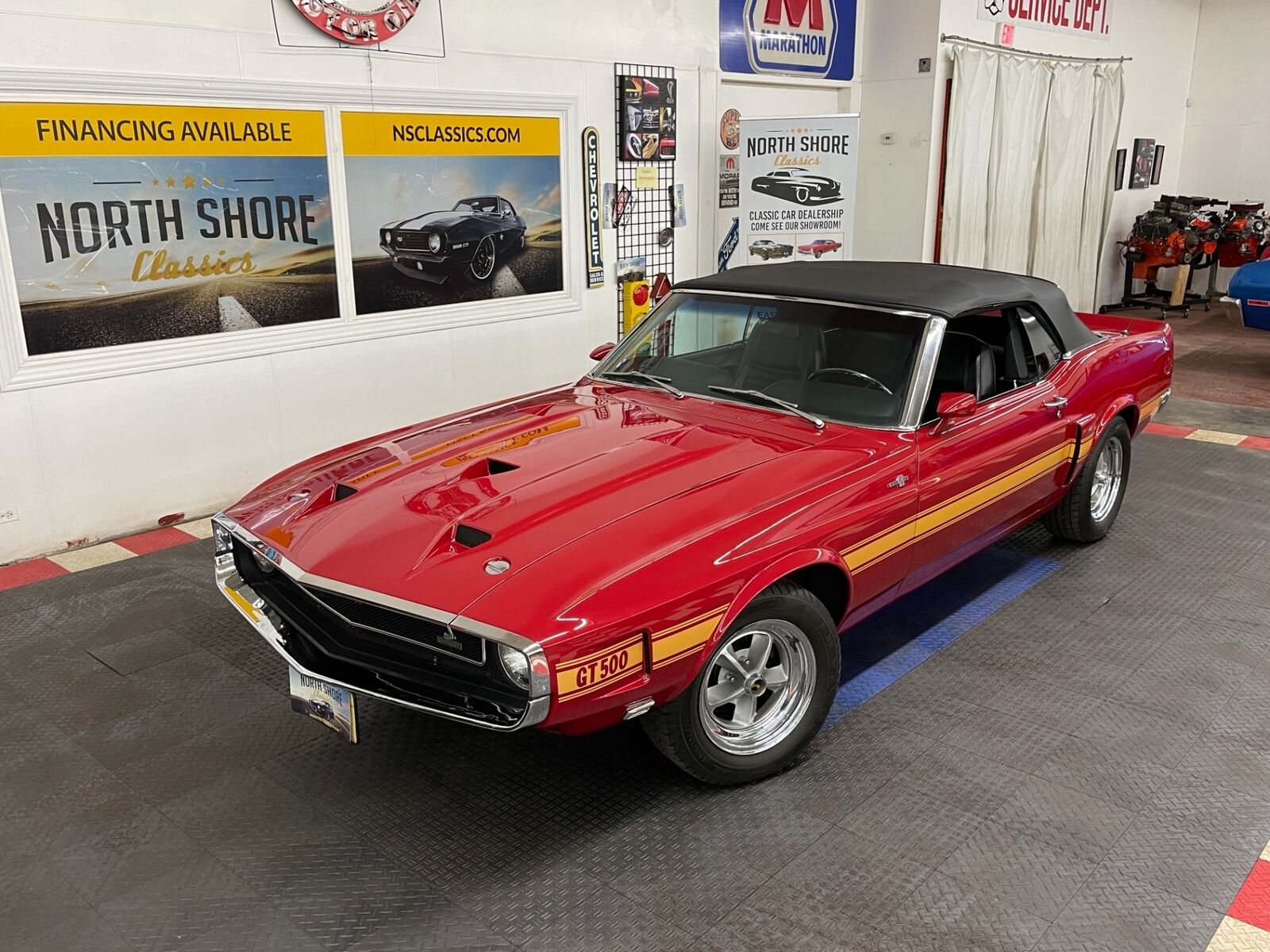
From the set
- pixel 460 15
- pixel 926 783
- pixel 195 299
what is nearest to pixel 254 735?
pixel 926 783

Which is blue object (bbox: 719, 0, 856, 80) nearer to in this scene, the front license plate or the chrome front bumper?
the chrome front bumper

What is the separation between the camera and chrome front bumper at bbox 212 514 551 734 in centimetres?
247

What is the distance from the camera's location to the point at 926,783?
3182 millimetres

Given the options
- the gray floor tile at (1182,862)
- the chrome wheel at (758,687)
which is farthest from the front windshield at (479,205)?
the gray floor tile at (1182,862)

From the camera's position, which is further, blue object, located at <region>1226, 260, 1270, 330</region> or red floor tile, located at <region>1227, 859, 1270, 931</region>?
blue object, located at <region>1226, 260, 1270, 330</region>

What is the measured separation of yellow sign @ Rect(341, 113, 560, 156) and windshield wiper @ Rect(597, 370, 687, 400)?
109 inches

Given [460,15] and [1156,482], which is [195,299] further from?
[1156,482]

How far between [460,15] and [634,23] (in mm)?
1597

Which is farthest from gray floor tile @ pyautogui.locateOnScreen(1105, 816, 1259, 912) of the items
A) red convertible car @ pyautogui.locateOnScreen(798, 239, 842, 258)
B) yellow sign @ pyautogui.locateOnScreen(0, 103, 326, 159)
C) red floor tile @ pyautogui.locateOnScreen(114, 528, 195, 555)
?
red convertible car @ pyautogui.locateOnScreen(798, 239, 842, 258)

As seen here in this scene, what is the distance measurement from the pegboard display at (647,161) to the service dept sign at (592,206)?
23cm

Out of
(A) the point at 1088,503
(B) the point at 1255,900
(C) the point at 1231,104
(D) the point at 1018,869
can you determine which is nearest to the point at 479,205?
(A) the point at 1088,503

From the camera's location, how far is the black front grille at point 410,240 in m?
6.43

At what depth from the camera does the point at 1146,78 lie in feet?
43.4

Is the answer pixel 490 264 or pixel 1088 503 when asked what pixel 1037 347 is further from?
pixel 490 264
